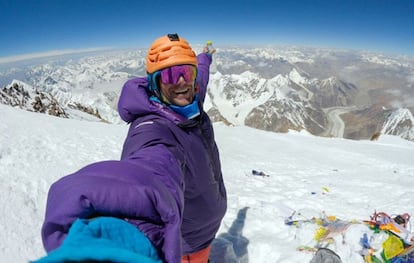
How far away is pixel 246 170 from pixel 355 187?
149 inches

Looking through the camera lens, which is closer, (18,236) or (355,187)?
(18,236)

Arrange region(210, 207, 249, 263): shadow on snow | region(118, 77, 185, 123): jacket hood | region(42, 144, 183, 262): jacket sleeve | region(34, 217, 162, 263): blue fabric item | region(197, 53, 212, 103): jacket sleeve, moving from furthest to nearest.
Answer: region(210, 207, 249, 263): shadow on snow < region(197, 53, 212, 103): jacket sleeve < region(118, 77, 185, 123): jacket hood < region(42, 144, 183, 262): jacket sleeve < region(34, 217, 162, 263): blue fabric item

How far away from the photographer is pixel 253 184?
31.2 feet

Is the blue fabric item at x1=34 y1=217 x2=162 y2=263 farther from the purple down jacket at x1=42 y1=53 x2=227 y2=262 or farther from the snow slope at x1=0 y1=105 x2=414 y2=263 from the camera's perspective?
the snow slope at x1=0 y1=105 x2=414 y2=263

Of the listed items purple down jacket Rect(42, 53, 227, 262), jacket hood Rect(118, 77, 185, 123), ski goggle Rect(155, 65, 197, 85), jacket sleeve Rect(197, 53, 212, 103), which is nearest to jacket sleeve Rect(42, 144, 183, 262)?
purple down jacket Rect(42, 53, 227, 262)

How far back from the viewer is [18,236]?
13.2ft

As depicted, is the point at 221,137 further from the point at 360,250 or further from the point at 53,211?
the point at 53,211

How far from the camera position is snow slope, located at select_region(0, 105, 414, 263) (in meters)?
4.73

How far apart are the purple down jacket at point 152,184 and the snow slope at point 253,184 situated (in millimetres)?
2427

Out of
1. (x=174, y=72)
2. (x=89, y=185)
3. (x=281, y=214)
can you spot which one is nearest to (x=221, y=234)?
(x=281, y=214)

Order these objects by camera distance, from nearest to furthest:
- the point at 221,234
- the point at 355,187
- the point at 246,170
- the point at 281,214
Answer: the point at 221,234 → the point at 281,214 → the point at 355,187 → the point at 246,170

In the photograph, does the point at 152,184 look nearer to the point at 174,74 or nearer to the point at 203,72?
the point at 174,74

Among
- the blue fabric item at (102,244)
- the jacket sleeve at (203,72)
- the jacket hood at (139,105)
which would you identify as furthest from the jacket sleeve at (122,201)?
the jacket sleeve at (203,72)

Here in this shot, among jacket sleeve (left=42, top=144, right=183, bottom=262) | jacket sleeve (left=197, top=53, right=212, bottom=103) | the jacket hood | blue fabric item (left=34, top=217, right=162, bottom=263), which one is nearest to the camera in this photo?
blue fabric item (left=34, top=217, right=162, bottom=263)
